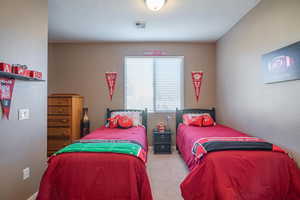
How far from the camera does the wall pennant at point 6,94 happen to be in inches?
59.6

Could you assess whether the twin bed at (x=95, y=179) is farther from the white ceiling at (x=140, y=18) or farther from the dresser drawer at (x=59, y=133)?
the white ceiling at (x=140, y=18)

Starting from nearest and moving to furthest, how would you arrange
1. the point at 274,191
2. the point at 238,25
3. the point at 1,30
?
the point at 1,30 → the point at 274,191 → the point at 238,25

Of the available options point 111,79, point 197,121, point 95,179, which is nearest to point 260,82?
point 197,121

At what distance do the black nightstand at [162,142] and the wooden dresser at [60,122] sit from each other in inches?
66.6

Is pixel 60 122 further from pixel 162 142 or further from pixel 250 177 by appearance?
pixel 250 177

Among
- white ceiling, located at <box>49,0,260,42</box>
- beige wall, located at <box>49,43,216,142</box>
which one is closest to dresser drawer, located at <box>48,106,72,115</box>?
beige wall, located at <box>49,43,216,142</box>

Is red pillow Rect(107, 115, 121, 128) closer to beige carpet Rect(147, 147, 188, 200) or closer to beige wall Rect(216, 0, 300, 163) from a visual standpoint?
beige carpet Rect(147, 147, 188, 200)

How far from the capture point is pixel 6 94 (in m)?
1.55

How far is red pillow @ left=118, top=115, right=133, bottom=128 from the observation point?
332cm

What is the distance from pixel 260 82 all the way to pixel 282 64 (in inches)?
19.2

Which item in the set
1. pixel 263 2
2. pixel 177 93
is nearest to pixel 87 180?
pixel 177 93

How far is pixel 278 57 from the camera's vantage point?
205cm

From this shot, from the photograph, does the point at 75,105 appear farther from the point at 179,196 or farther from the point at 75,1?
the point at 179,196

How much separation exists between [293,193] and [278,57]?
1.51 metres
